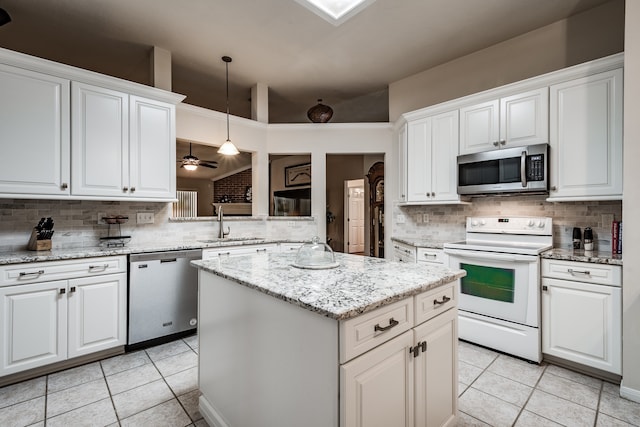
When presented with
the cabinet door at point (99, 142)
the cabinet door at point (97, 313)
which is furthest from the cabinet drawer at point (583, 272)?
the cabinet door at point (99, 142)

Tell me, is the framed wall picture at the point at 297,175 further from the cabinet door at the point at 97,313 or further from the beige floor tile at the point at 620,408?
the beige floor tile at the point at 620,408

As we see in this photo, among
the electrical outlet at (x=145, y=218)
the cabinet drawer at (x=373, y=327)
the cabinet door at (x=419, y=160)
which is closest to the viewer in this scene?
the cabinet drawer at (x=373, y=327)

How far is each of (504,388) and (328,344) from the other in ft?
5.77

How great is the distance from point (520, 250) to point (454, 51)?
228 cm

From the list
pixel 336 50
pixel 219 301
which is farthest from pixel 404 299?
pixel 336 50

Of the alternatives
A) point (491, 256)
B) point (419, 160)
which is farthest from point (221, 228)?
point (491, 256)

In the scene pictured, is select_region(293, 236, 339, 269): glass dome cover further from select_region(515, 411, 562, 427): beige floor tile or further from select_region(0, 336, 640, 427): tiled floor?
select_region(515, 411, 562, 427): beige floor tile

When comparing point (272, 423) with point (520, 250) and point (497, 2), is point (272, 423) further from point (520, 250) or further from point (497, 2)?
point (497, 2)

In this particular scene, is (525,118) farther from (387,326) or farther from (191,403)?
(191,403)

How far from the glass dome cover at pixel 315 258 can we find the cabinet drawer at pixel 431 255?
1.62 metres

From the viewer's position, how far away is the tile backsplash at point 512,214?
2572mm

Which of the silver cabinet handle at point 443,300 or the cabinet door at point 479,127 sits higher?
the cabinet door at point 479,127

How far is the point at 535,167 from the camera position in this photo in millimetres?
2615

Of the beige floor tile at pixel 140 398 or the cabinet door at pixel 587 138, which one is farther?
the cabinet door at pixel 587 138
